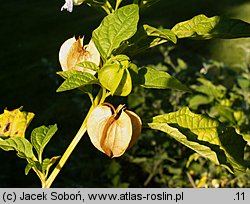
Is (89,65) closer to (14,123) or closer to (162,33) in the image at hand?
(162,33)

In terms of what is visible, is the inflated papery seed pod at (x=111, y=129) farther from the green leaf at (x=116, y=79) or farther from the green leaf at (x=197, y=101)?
the green leaf at (x=197, y=101)

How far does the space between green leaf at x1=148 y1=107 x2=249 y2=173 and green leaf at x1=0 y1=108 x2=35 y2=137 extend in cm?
21

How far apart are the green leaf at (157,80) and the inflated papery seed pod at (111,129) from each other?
6 centimetres

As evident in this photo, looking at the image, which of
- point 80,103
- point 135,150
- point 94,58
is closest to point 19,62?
point 80,103

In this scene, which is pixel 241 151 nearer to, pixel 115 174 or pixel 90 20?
pixel 115 174

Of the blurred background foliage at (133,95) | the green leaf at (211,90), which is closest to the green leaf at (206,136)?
the blurred background foliage at (133,95)

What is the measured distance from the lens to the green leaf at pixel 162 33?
74 cm

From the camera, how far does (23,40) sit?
16.4 feet

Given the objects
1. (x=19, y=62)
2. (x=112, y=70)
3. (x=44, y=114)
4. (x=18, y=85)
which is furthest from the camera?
(x=19, y=62)

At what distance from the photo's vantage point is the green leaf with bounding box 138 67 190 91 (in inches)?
30.3

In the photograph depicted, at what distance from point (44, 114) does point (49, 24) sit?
2.11 meters

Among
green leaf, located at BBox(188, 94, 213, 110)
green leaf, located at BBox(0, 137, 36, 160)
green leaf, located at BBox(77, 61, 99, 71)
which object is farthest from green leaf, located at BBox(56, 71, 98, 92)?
green leaf, located at BBox(188, 94, 213, 110)

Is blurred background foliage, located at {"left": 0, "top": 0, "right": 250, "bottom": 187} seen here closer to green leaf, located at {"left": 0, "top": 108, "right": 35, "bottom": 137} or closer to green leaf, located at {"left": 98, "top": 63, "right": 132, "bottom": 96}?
green leaf, located at {"left": 0, "top": 108, "right": 35, "bottom": 137}

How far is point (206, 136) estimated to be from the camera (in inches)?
31.9
